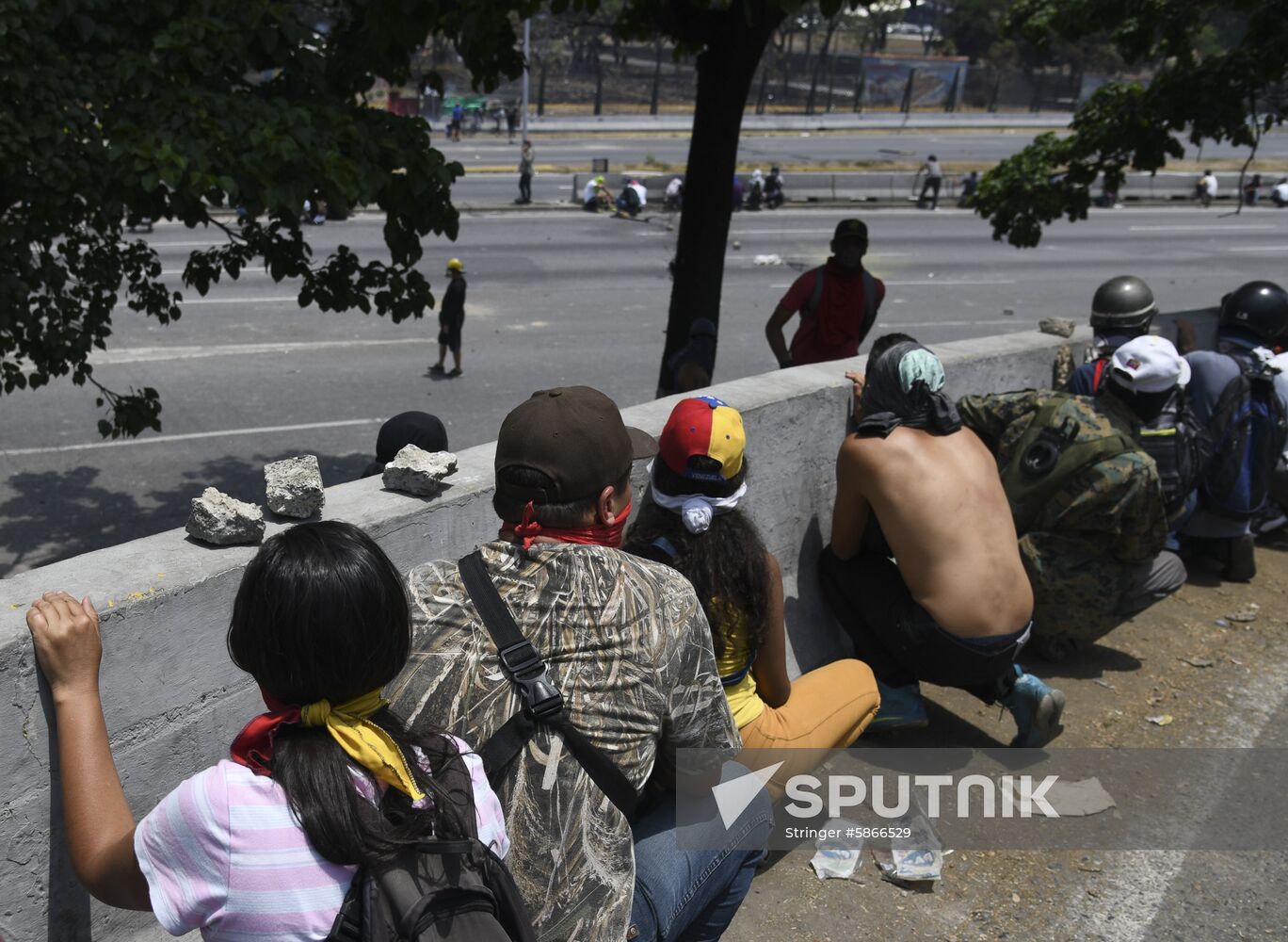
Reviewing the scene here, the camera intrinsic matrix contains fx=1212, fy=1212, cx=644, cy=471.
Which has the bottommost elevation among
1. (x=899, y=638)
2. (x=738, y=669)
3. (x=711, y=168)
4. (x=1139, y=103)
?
(x=899, y=638)

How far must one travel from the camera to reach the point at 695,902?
2834 mm

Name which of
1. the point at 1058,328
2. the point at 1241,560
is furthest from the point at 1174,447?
the point at 1058,328

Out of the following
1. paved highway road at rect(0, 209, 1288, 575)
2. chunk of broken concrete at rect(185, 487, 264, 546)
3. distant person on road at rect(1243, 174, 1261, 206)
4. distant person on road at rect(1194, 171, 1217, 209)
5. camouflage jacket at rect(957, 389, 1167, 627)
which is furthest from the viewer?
distant person on road at rect(1194, 171, 1217, 209)

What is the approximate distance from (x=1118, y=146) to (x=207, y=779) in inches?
356

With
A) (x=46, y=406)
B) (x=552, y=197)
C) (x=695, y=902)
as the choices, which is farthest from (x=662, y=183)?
(x=695, y=902)

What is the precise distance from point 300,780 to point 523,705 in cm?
53

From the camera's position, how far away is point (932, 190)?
30891mm

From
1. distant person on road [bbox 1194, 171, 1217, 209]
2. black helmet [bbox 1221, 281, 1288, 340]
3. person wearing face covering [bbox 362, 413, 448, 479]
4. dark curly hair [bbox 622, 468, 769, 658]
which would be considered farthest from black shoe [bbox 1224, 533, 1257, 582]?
distant person on road [bbox 1194, 171, 1217, 209]

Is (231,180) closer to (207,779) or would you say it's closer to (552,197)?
(207,779)

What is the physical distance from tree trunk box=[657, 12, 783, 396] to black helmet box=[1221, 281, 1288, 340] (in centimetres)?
286

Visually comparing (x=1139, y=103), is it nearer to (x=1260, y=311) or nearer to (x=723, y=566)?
(x=1260, y=311)

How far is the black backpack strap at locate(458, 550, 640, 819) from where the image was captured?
2287 mm

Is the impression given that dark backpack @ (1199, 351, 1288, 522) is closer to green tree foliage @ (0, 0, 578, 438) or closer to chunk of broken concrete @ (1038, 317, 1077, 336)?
chunk of broken concrete @ (1038, 317, 1077, 336)

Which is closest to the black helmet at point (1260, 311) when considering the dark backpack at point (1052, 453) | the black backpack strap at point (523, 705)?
the dark backpack at point (1052, 453)
